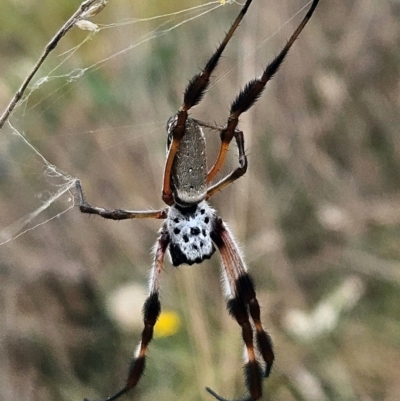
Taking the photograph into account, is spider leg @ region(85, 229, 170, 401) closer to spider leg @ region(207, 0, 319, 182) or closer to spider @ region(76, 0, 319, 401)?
spider @ region(76, 0, 319, 401)

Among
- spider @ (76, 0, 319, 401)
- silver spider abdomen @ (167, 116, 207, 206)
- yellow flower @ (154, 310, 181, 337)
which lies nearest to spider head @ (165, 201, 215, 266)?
spider @ (76, 0, 319, 401)

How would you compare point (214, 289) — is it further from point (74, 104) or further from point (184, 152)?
point (184, 152)

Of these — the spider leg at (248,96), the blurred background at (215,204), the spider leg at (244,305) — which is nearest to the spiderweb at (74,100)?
the blurred background at (215,204)

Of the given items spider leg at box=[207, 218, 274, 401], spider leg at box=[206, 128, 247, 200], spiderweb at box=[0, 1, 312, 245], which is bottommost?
spider leg at box=[207, 218, 274, 401]

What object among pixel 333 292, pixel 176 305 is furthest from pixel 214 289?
pixel 333 292

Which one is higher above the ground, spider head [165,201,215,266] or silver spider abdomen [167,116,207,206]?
silver spider abdomen [167,116,207,206]

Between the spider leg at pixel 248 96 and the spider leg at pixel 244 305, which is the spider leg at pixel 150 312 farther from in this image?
the spider leg at pixel 248 96

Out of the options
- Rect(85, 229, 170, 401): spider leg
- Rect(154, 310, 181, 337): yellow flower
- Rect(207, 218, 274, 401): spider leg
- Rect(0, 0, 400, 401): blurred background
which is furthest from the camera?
Rect(0, 0, 400, 401): blurred background
